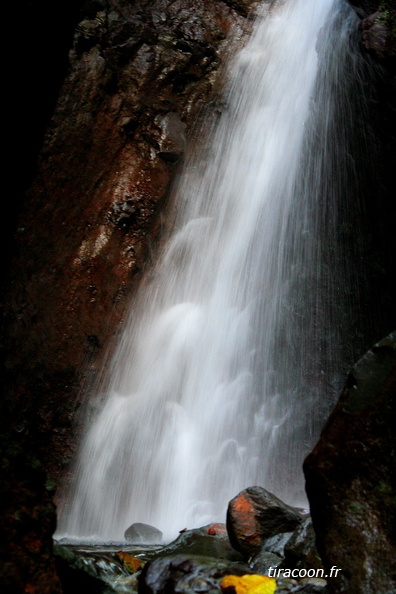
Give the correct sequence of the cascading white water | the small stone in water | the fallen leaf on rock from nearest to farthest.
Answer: the fallen leaf on rock < the small stone in water < the cascading white water

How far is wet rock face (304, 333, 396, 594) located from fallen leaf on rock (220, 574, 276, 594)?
46 cm

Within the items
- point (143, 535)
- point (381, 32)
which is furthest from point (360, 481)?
point (381, 32)

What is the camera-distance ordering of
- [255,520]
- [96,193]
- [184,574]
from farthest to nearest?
[96,193], [255,520], [184,574]

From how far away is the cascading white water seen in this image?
26.8 ft

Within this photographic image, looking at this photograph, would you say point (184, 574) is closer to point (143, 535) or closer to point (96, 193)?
point (143, 535)

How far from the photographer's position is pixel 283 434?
30.7 ft

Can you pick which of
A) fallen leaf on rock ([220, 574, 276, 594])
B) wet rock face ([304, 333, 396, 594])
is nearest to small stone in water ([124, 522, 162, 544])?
fallen leaf on rock ([220, 574, 276, 594])

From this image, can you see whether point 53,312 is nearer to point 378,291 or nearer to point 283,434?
point 283,434

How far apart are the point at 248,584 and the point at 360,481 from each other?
100 cm

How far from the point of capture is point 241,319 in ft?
34.0

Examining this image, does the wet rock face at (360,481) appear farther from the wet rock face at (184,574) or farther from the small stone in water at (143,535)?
the small stone in water at (143,535)

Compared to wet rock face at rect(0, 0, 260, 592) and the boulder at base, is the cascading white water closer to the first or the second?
wet rock face at rect(0, 0, 260, 592)

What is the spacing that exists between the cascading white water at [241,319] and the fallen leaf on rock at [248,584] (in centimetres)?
431

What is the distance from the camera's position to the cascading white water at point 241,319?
8156 mm
